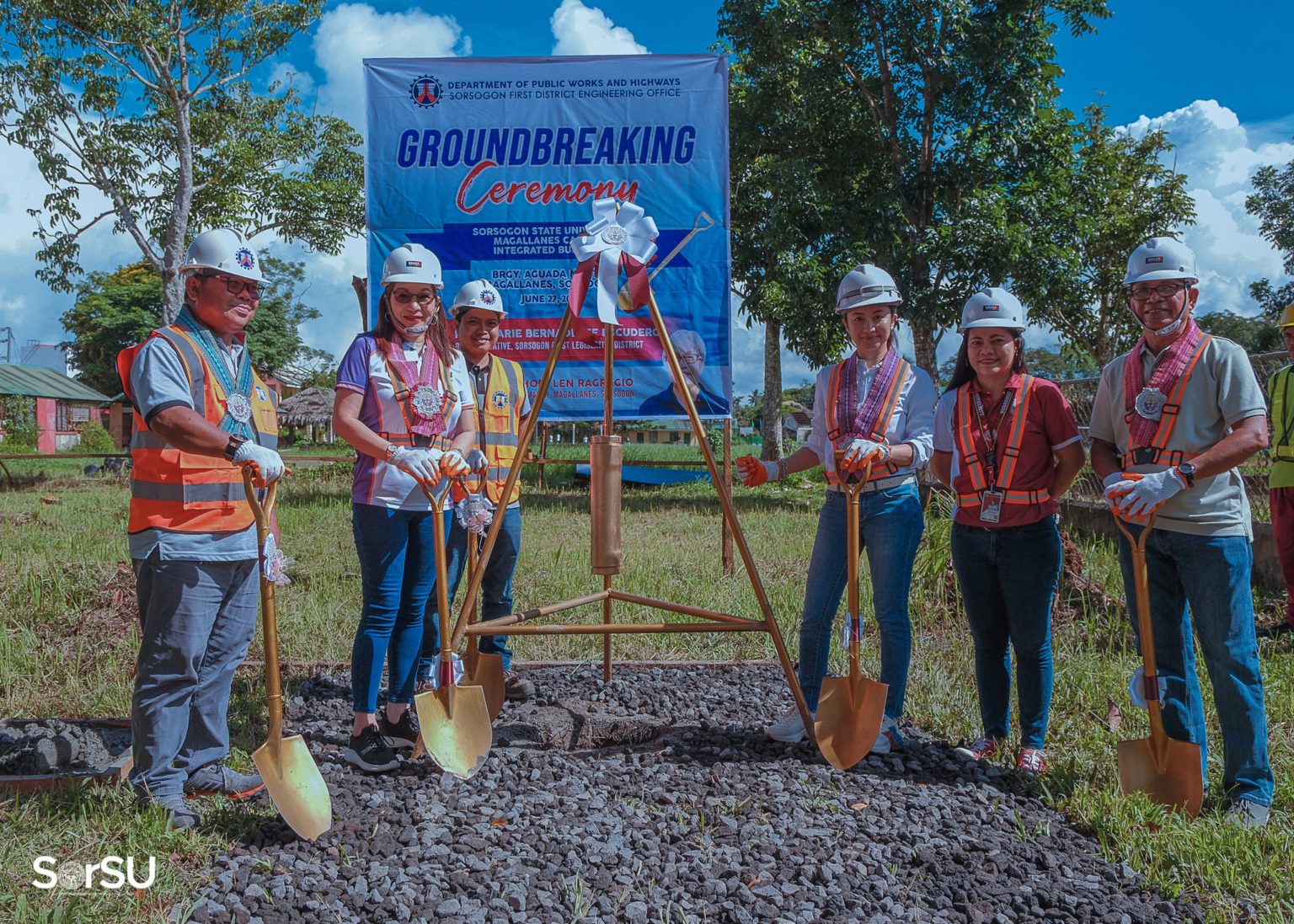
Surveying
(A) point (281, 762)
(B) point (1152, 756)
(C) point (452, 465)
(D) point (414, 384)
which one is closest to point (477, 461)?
(D) point (414, 384)

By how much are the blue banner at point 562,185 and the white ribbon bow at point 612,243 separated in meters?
3.21

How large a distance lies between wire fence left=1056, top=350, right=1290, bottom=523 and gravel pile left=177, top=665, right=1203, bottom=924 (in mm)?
4175

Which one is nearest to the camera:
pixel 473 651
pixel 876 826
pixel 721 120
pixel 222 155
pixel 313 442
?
pixel 876 826

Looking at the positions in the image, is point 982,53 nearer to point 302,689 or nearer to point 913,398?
point 913,398

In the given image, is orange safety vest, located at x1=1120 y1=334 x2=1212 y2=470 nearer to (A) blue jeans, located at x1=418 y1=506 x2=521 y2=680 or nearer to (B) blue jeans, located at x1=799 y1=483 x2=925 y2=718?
(B) blue jeans, located at x1=799 y1=483 x2=925 y2=718

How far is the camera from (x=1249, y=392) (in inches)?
122

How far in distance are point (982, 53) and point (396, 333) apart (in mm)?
11354

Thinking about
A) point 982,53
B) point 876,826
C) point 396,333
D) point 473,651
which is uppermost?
point 982,53

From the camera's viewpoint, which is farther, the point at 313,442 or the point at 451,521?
the point at 313,442

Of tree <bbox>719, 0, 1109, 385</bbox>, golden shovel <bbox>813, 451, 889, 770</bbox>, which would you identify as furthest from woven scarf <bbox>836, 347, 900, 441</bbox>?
tree <bbox>719, 0, 1109, 385</bbox>

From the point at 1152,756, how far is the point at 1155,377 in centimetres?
134

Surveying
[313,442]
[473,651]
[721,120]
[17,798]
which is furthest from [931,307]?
[313,442]

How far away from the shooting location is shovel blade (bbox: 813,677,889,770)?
3.44m

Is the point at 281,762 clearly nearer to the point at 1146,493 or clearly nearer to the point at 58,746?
the point at 58,746
